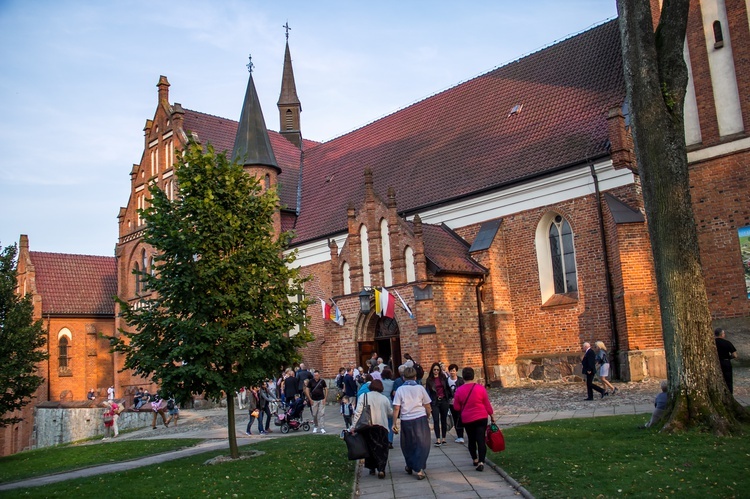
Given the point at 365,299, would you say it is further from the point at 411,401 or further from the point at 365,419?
the point at 411,401

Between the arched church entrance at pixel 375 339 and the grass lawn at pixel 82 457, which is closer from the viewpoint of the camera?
the grass lawn at pixel 82 457

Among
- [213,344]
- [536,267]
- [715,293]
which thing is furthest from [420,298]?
[213,344]

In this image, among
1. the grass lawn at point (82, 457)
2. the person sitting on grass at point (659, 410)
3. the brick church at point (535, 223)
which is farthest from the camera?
the brick church at point (535, 223)

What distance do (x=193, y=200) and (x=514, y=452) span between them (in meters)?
7.48

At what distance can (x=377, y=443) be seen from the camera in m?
10.7

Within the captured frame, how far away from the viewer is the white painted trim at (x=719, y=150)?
1988 cm

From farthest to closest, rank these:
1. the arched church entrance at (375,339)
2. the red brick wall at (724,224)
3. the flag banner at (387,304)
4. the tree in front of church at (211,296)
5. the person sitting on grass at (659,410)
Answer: the arched church entrance at (375,339)
the flag banner at (387,304)
the red brick wall at (724,224)
the tree in front of church at (211,296)
the person sitting on grass at (659,410)

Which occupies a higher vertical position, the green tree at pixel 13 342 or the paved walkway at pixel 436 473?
the green tree at pixel 13 342

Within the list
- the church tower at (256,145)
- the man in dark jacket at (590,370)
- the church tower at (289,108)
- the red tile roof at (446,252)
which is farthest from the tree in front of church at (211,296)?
the church tower at (289,108)

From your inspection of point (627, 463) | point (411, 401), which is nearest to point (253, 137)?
point (411, 401)

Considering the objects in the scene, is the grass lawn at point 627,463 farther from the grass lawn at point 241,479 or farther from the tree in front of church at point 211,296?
the tree in front of church at point 211,296

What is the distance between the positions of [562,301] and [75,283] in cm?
3240

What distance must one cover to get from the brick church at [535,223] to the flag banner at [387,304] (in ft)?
0.27

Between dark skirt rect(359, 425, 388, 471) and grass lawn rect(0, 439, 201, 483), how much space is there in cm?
798
